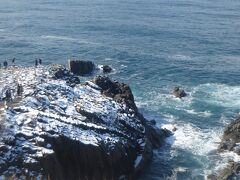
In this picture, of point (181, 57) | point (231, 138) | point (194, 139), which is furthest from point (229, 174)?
point (181, 57)

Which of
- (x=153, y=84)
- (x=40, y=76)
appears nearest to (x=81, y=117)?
(x=40, y=76)

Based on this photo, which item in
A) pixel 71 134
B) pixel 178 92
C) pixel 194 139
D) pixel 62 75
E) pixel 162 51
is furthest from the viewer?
pixel 162 51

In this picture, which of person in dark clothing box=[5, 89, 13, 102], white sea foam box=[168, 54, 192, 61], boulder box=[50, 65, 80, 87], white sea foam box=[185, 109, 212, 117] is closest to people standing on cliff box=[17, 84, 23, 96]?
person in dark clothing box=[5, 89, 13, 102]

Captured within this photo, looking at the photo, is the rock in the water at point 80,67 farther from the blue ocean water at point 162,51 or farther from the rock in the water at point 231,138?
the rock in the water at point 231,138

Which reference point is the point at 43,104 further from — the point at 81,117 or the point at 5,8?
the point at 5,8

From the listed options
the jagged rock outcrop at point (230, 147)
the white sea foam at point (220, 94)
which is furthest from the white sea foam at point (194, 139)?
the white sea foam at point (220, 94)

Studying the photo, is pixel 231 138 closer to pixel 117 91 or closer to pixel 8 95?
pixel 117 91

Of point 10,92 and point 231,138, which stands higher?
point 10,92
